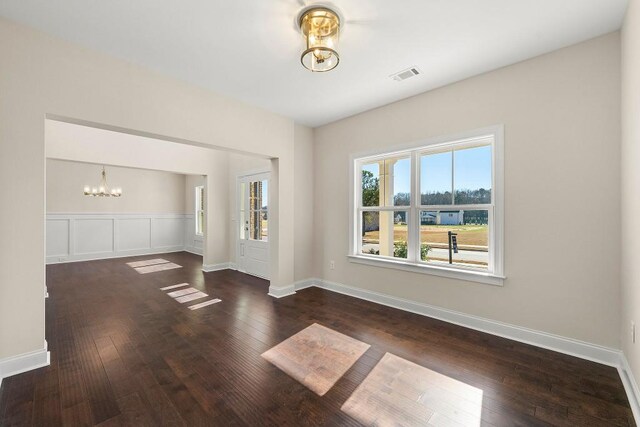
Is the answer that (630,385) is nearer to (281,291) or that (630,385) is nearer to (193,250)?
(281,291)

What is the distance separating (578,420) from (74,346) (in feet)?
13.7

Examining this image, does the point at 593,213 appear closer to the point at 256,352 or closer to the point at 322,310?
the point at 322,310

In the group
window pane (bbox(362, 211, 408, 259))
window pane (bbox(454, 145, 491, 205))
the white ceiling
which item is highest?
the white ceiling

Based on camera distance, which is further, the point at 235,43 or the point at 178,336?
the point at 178,336

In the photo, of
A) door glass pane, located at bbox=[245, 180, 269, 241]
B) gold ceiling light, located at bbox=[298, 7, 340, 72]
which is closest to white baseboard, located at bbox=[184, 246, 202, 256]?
door glass pane, located at bbox=[245, 180, 269, 241]

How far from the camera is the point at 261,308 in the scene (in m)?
3.76

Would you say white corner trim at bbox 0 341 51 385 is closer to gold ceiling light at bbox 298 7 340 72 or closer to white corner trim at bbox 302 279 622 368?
gold ceiling light at bbox 298 7 340 72

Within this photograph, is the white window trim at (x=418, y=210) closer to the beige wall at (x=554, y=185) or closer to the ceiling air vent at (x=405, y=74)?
the beige wall at (x=554, y=185)

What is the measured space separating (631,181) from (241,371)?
3311mm

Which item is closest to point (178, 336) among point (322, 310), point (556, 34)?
point (322, 310)

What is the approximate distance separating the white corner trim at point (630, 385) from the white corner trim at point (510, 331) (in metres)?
0.09

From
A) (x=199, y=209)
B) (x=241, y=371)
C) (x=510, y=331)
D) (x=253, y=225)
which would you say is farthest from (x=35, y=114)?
(x=199, y=209)

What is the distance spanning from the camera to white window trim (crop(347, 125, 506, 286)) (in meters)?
2.87

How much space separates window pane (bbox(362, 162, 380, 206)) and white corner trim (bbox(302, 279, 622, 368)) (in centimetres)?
139
